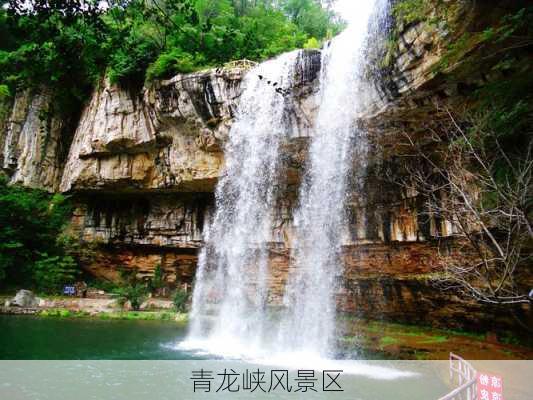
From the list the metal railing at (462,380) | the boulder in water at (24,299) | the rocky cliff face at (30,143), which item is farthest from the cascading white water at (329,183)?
the rocky cliff face at (30,143)

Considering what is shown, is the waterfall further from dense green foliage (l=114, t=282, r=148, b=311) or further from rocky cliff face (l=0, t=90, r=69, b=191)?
rocky cliff face (l=0, t=90, r=69, b=191)

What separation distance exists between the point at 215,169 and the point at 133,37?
11796mm

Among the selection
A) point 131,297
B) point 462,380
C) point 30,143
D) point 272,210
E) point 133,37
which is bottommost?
point 462,380

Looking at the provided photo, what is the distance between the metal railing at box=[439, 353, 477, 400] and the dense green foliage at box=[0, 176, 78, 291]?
1708 cm

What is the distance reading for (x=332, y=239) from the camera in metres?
14.1

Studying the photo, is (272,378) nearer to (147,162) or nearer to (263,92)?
(263,92)

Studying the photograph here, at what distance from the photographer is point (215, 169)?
15.9 metres

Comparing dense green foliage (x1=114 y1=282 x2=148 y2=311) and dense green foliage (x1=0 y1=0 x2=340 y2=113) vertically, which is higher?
dense green foliage (x1=0 y1=0 x2=340 y2=113)

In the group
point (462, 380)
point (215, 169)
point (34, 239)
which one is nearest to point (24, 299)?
point (34, 239)

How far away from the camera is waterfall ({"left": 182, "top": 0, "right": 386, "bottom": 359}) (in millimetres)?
11812

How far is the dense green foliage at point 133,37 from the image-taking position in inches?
138

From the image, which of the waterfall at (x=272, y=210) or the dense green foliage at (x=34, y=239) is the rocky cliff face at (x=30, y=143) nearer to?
the dense green foliage at (x=34, y=239)

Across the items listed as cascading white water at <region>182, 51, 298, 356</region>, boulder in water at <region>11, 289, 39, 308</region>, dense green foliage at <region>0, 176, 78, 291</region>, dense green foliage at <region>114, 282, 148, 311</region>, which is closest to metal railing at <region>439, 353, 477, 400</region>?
cascading white water at <region>182, 51, 298, 356</region>

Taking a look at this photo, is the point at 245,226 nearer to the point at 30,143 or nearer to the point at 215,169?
the point at 215,169
